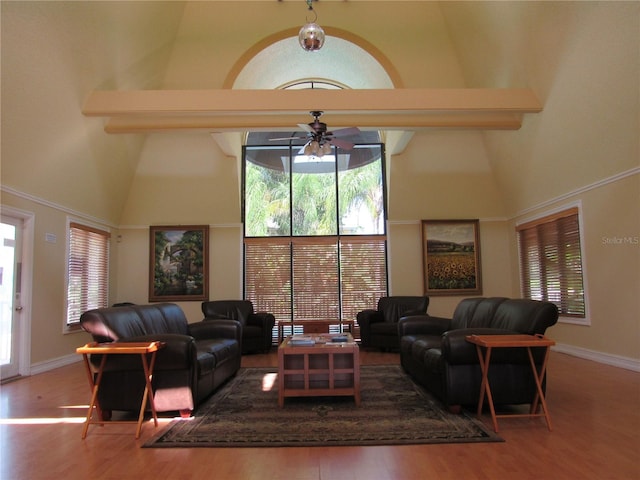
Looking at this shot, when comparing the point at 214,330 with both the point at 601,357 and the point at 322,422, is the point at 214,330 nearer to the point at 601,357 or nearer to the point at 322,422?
the point at 322,422

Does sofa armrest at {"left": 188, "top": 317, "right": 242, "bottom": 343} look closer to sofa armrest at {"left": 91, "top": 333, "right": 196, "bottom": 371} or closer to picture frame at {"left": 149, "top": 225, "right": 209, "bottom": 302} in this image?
sofa armrest at {"left": 91, "top": 333, "right": 196, "bottom": 371}

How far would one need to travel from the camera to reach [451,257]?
8875 mm

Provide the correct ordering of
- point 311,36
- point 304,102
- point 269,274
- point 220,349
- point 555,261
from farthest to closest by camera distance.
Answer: point 269,274 < point 555,261 < point 304,102 < point 311,36 < point 220,349

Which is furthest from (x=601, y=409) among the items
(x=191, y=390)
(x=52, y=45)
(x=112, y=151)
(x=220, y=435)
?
(x=112, y=151)

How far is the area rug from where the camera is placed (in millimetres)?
3068

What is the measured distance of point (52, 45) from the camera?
485 centimetres

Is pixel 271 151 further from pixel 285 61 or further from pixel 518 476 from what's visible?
pixel 518 476

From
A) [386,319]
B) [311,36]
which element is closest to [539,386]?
[311,36]

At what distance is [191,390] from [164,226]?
5738 mm

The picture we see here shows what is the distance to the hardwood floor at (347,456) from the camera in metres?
2.54

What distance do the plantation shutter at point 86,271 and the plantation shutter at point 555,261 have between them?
7.47 meters

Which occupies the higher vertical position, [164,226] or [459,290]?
[164,226]

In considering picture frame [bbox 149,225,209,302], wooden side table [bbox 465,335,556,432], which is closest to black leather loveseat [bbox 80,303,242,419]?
wooden side table [bbox 465,335,556,432]

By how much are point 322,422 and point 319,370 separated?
0.70 m
